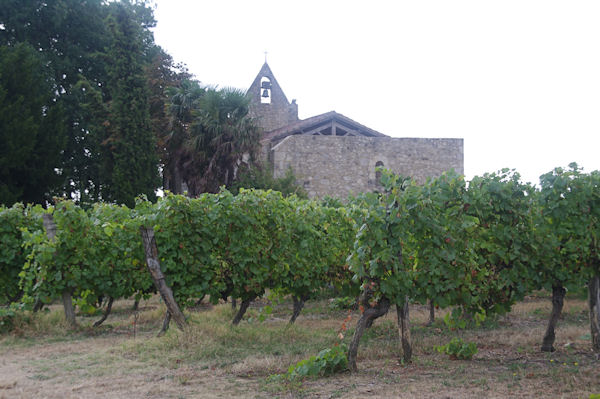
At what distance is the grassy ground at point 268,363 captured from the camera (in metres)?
4.29

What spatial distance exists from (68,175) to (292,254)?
1394 cm

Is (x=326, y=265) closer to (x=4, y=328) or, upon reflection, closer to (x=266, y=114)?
(x=4, y=328)

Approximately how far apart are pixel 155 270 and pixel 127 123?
459 inches

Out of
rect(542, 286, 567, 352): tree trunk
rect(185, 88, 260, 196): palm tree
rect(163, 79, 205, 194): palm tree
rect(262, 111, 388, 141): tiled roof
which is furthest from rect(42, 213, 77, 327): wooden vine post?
rect(262, 111, 388, 141): tiled roof

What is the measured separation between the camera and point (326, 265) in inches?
316

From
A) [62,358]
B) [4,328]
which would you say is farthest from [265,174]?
[62,358]

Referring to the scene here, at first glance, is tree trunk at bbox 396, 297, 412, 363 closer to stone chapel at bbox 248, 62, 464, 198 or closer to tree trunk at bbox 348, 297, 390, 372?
tree trunk at bbox 348, 297, 390, 372

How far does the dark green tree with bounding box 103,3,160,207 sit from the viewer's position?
16.9 metres

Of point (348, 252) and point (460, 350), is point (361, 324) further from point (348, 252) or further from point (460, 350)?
point (348, 252)

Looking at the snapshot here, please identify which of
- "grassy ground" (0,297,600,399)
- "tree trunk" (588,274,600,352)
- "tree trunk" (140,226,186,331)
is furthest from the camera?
"tree trunk" (140,226,186,331)

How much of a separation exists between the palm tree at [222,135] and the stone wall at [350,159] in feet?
4.63

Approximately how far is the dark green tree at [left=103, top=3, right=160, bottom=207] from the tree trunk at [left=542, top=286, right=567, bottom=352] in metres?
13.5

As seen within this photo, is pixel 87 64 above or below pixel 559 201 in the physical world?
above

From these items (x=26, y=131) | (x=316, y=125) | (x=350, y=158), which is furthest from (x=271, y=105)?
(x=26, y=131)
